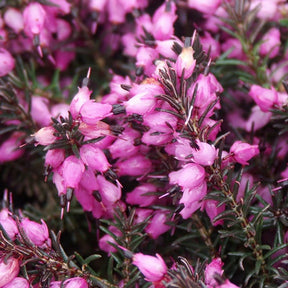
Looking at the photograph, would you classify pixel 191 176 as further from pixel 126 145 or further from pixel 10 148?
pixel 10 148

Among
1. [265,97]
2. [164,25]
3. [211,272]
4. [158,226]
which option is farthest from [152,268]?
[164,25]

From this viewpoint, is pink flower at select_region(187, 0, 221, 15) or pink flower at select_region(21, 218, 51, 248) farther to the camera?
pink flower at select_region(187, 0, 221, 15)

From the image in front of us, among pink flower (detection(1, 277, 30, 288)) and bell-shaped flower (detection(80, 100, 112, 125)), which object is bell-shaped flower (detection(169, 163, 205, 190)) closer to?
bell-shaped flower (detection(80, 100, 112, 125))

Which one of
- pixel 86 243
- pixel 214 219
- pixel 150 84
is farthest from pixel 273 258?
pixel 86 243

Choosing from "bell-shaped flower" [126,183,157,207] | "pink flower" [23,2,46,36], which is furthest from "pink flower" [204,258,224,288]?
"pink flower" [23,2,46,36]

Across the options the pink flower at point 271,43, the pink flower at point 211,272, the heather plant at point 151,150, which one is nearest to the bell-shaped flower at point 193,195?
the heather plant at point 151,150

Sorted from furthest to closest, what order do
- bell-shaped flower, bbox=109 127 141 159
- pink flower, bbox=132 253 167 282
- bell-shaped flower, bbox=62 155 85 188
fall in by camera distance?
bell-shaped flower, bbox=109 127 141 159, bell-shaped flower, bbox=62 155 85 188, pink flower, bbox=132 253 167 282

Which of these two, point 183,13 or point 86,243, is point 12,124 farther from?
point 183,13

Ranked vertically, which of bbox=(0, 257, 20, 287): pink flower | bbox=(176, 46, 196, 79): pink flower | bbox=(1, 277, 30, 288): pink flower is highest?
bbox=(176, 46, 196, 79): pink flower

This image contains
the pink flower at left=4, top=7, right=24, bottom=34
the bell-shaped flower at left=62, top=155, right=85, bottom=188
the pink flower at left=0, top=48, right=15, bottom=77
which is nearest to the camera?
the bell-shaped flower at left=62, top=155, right=85, bottom=188
